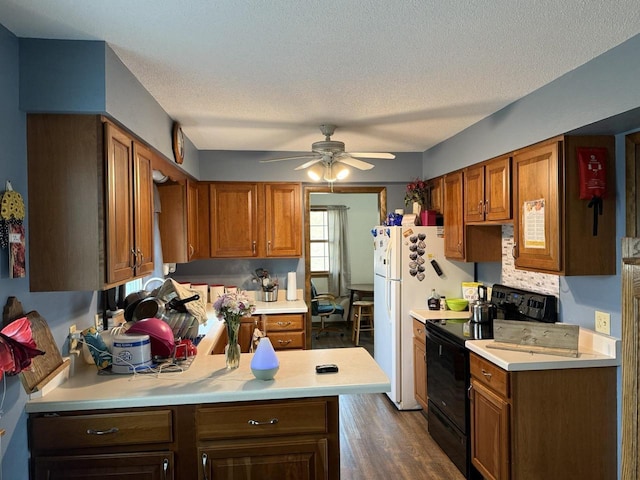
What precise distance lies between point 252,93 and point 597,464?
2.78 m

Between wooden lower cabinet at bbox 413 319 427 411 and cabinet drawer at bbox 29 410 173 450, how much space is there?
230 cm

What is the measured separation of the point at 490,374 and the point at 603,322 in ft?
2.19

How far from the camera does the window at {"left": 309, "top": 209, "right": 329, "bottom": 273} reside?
7.31 meters

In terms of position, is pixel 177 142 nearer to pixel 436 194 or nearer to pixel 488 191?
pixel 488 191

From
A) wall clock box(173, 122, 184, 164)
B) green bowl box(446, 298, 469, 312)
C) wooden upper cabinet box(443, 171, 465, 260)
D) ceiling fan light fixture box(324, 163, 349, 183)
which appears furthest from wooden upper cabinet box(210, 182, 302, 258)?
green bowl box(446, 298, 469, 312)

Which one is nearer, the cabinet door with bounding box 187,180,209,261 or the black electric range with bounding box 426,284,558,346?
the black electric range with bounding box 426,284,558,346

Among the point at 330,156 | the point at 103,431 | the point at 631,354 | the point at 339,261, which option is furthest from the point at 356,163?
the point at 339,261

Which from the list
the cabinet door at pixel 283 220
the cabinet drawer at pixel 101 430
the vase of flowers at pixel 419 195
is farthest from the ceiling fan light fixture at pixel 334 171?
the cabinet drawer at pixel 101 430

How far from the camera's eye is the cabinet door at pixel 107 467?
1889 mm

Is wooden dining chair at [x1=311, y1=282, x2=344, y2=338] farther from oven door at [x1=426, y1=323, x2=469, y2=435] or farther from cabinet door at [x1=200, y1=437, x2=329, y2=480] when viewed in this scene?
cabinet door at [x1=200, y1=437, x2=329, y2=480]

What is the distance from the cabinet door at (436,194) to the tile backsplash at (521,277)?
703mm

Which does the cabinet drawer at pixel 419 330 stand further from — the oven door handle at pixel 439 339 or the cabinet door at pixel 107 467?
the cabinet door at pixel 107 467

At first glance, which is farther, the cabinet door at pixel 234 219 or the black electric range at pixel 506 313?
the cabinet door at pixel 234 219

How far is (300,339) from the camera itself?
423 cm
